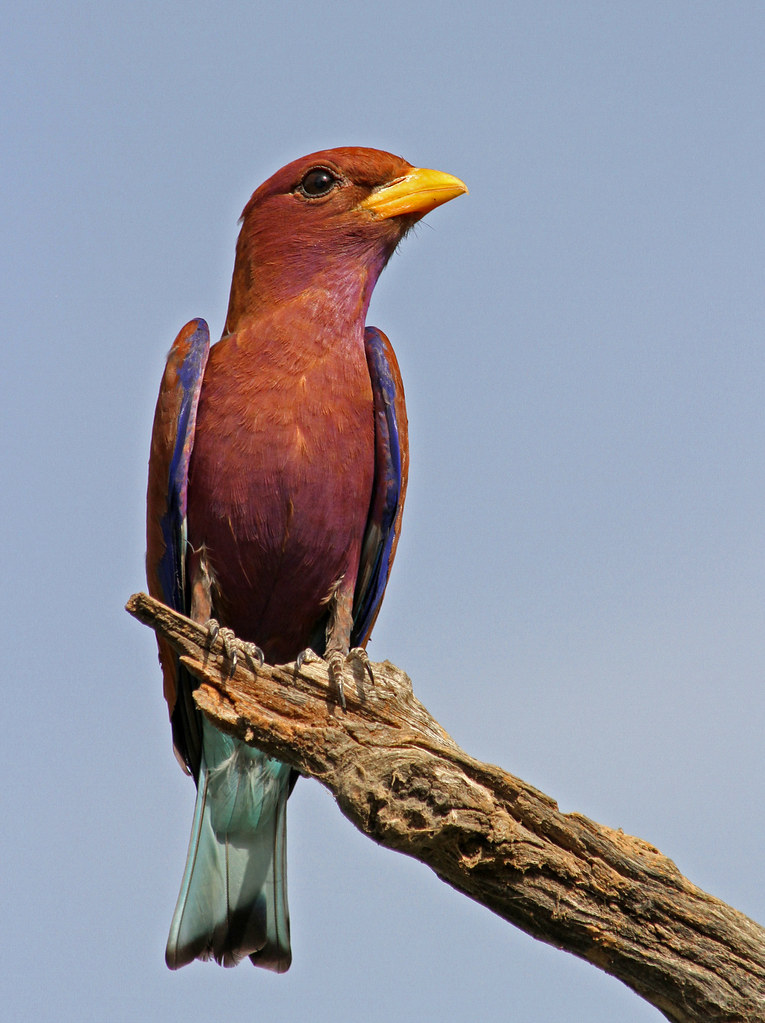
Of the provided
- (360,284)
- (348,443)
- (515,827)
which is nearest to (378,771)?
(515,827)

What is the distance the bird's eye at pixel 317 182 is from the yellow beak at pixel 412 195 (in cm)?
22

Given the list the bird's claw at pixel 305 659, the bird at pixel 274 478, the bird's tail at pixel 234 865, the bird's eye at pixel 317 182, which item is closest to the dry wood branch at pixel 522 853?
the bird's claw at pixel 305 659

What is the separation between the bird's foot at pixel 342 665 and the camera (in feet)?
18.0

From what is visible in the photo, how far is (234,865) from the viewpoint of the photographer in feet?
23.7

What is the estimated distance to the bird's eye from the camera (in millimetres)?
7242

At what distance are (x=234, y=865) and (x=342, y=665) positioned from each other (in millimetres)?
2164

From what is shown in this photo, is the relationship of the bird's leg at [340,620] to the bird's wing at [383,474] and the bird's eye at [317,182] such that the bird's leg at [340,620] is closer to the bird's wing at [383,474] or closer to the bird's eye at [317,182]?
the bird's wing at [383,474]

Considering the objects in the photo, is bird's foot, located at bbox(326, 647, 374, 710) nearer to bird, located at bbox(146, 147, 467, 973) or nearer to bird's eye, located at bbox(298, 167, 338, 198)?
bird, located at bbox(146, 147, 467, 973)

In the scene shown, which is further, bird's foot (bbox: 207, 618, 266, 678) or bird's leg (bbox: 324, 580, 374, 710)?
bird's leg (bbox: 324, 580, 374, 710)

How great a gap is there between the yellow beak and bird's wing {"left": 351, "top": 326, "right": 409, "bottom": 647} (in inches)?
28.1

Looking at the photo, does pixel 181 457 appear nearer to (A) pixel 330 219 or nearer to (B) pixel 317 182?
(A) pixel 330 219

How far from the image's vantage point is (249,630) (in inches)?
277

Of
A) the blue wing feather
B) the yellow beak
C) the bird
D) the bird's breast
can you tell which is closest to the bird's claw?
the bird

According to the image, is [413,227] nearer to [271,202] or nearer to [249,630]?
[271,202]
